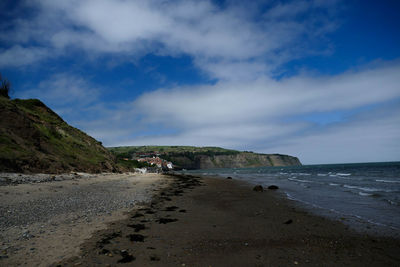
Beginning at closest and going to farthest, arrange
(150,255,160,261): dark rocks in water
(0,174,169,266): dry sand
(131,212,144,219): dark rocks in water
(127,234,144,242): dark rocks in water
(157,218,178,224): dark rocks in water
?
(0,174,169,266): dry sand, (150,255,160,261): dark rocks in water, (127,234,144,242): dark rocks in water, (157,218,178,224): dark rocks in water, (131,212,144,219): dark rocks in water

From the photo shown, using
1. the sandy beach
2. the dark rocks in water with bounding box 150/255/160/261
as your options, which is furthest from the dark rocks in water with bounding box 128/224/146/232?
the dark rocks in water with bounding box 150/255/160/261

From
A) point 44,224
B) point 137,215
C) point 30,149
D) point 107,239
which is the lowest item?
point 137,215

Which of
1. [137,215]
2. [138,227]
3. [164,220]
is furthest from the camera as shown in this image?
[137,215]

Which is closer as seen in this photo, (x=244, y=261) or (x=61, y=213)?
(x=244, y=261)

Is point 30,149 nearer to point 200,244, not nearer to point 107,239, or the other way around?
point 107,239

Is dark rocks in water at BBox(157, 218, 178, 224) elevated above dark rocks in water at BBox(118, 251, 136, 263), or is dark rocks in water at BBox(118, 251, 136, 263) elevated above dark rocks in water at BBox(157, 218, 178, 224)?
dark rocks in water at BBox(118, 251, 136, 263)

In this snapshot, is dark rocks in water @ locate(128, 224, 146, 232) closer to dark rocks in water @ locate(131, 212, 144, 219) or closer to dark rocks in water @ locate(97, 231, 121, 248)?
dark rocks in water @ locate(97, 231, 121, 248)

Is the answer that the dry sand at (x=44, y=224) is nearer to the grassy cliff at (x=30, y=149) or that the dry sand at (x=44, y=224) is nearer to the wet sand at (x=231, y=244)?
the wet sand at (x=231, y=244)

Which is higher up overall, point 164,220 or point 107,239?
point 107,239

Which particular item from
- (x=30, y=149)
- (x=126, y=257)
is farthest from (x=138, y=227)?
(x=30, y=149)

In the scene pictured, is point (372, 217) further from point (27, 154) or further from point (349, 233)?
point (27, 154)

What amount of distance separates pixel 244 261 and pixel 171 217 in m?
6.52

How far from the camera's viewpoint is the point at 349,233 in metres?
9.38

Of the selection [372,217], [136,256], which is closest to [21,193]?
[136,256]
